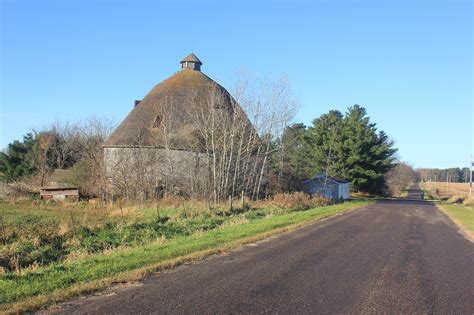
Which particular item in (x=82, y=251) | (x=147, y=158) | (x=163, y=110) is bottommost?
(x=82, y=251)

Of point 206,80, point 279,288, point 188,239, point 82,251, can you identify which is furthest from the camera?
point 206,80

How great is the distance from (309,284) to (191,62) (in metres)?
42.1

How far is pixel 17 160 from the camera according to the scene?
5253cm

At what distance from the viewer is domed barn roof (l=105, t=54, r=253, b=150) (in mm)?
35156

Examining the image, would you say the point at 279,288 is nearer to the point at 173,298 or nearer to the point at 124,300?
the point at 173,298

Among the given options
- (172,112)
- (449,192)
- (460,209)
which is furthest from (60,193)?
(449,192)

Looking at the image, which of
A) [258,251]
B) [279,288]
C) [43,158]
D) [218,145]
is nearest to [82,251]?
[258,251]

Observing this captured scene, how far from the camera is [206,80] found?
44031mm

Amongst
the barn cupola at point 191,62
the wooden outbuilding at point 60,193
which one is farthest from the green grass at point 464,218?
the barn cupola at point 191,62

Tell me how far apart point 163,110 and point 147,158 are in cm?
679

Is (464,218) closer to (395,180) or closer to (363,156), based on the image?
(363,156)

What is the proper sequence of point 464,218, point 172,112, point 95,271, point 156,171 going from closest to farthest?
point 95,271 < point 464,218 < point 156,171 < point 172,112

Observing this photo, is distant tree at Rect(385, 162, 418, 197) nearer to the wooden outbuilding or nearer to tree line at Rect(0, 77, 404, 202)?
tree line at Rect(0, 77, 404, 202)

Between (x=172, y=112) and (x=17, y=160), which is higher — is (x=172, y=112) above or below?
above
